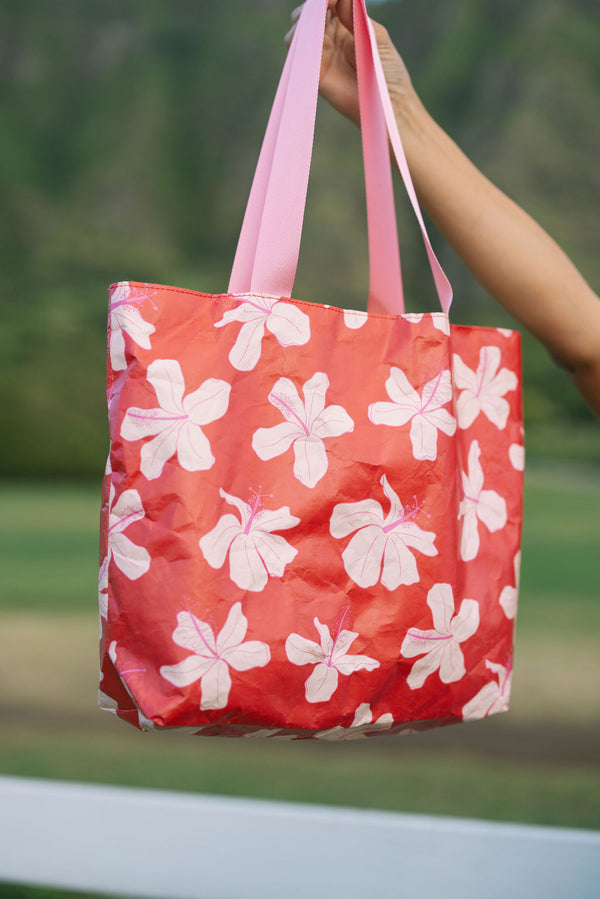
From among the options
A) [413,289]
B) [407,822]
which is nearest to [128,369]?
[407,822]

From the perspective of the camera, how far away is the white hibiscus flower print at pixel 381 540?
580mm

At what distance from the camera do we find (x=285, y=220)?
1.94 ft

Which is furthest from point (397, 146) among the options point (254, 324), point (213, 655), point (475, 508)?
point (213, 655)

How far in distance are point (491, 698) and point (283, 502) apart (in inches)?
10.5

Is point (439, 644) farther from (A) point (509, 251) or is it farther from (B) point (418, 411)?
(A) point (509, 251)

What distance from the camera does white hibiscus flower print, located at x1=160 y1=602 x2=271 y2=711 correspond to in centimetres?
54

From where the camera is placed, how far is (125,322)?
1.79 ft

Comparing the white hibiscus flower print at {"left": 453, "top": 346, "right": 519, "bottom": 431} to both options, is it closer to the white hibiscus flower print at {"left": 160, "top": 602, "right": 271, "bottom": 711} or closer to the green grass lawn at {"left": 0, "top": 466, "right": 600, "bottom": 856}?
the white hibiscus flower print at {"left": 160, "top": 602, "right": 271, "bottom": 711}

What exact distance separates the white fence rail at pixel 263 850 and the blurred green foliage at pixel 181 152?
4606 millimetres

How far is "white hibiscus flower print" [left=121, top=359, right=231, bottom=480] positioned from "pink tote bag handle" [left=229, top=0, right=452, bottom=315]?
10 centimetres

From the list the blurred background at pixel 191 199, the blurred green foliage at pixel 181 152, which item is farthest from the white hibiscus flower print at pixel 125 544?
the blurred green foliage at pixel 181 152

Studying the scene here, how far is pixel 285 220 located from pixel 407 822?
650 millimetres

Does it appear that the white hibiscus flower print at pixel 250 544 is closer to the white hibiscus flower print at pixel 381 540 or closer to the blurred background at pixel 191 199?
the white hibiscus flower print at pixel 381 540

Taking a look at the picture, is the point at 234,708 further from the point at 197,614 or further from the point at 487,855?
the point at 487,855
